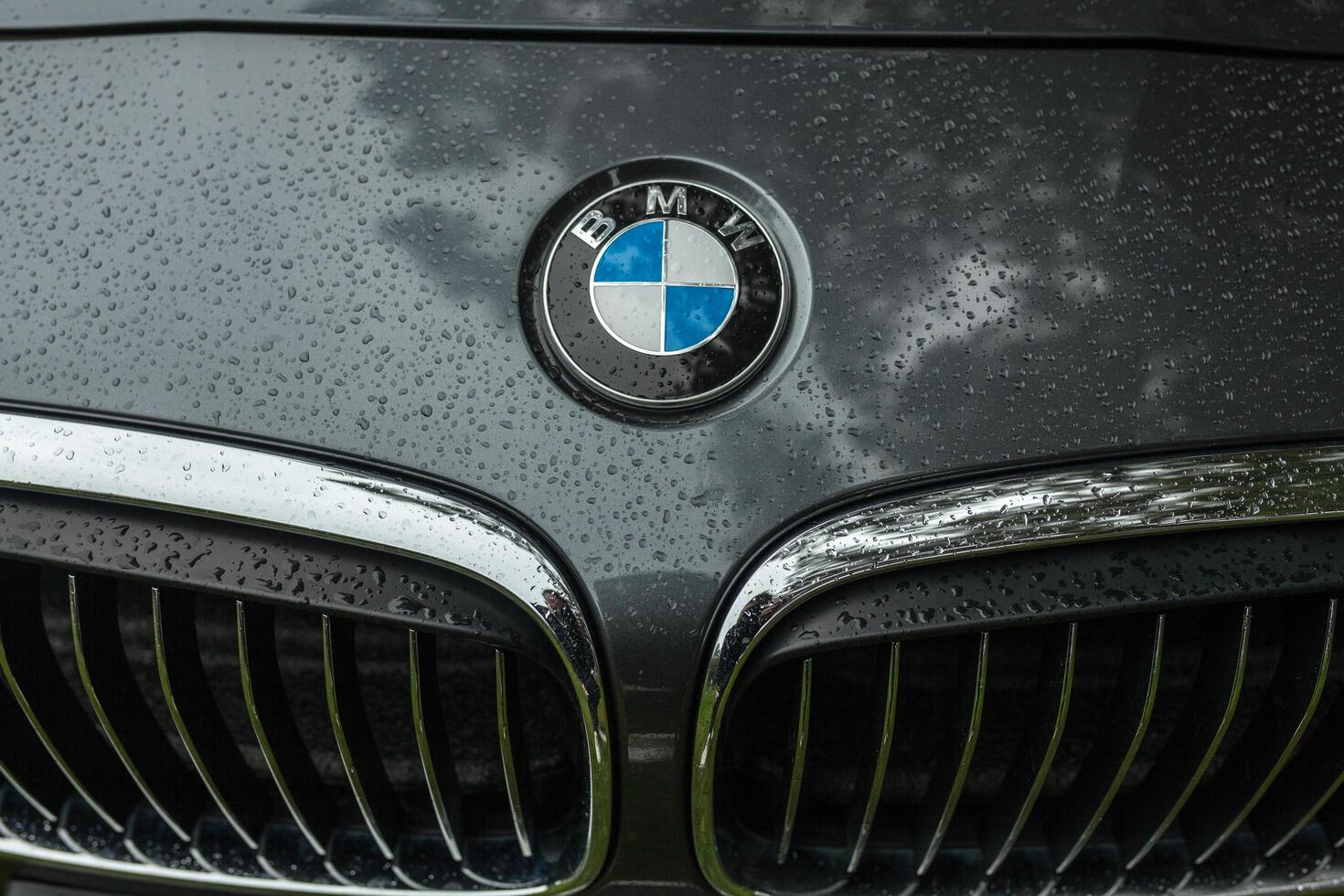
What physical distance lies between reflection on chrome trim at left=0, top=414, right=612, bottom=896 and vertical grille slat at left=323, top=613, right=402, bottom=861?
0.12 m

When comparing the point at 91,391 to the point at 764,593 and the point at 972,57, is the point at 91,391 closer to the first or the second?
the point at 764,593

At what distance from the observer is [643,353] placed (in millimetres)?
1156

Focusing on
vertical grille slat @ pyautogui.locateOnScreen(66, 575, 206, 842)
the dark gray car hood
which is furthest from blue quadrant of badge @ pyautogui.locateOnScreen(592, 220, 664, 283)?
vertical grille slat @ pyautogui.locateOnScreen(66, 575, 206, 842)

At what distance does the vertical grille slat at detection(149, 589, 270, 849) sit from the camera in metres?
1.16

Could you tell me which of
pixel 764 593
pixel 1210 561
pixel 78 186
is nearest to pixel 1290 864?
pixel 1210 561

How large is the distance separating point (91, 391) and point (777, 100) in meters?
0.83

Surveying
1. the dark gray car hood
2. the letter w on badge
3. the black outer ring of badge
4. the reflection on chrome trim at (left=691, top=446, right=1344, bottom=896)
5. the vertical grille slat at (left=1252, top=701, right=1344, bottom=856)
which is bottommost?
the vertical grille slat at (left=1252, top=701, right=1344, bottom=856)

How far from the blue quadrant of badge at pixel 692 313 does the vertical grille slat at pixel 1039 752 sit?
0.50 meters

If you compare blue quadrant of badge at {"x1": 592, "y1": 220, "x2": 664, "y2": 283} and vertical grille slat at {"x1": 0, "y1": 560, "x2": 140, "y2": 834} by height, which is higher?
blue quadrant of badge at {"x1": 592, "y1": 220, "x2": 664, "y2": 283}

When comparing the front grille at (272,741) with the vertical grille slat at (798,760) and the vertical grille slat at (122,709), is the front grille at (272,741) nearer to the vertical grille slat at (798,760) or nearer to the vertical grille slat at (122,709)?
the vertical grille slat at (122,709)

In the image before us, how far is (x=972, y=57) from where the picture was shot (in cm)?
122

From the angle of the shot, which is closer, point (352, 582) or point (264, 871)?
point (352, 582)

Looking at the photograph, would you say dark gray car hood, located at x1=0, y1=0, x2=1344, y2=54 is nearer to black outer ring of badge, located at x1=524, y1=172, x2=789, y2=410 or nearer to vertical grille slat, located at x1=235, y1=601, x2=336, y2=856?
black outer ring of badge, located at x1=524, y1=172, x2=789, y2=410

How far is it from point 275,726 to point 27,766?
37 cm
